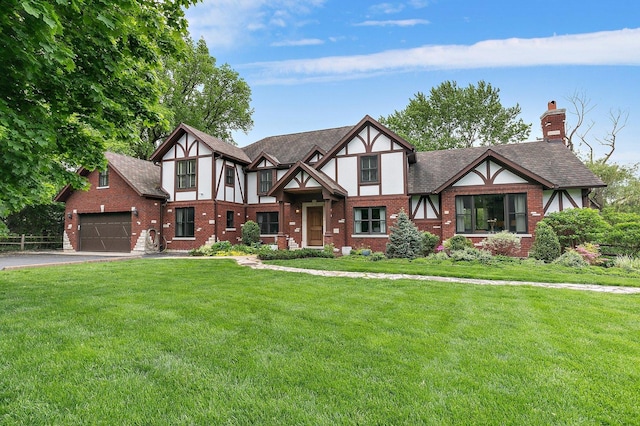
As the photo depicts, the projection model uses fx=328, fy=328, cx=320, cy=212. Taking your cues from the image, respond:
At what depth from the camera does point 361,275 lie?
9.56 meters

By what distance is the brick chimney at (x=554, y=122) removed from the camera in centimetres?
1757

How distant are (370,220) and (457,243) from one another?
436 cm

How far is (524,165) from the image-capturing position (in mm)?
16062

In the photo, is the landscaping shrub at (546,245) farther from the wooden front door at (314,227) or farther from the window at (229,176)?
the window at (229,176)

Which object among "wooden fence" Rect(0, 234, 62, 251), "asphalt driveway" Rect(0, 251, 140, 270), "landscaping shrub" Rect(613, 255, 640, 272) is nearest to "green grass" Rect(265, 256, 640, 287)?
"landscaping shrub" Rect(613, 255, 640, 272)

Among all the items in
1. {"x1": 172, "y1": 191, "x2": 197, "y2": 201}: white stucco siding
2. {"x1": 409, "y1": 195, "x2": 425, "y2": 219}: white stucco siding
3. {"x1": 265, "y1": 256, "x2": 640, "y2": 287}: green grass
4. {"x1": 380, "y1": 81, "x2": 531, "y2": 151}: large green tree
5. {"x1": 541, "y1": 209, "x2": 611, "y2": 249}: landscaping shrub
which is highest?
{"x1": 380, "y1": 81, "x2": 531, "y2": 151}: large green tree

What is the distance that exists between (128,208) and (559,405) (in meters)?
20.7

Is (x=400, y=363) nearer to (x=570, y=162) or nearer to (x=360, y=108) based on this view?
(x=570, y=162)

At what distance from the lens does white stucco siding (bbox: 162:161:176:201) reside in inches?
766

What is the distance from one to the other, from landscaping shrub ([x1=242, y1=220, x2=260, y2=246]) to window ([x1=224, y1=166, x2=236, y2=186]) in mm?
2924

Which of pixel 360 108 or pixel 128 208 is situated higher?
pixel 360 108

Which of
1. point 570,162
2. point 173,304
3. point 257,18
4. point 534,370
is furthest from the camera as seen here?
point 570,162

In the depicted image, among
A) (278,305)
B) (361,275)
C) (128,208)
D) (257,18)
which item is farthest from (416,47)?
(128,208)

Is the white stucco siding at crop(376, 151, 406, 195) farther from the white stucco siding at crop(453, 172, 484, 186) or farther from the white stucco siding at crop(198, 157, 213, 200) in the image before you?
the white stucco siding at crop(198, 157, 213, 200)
